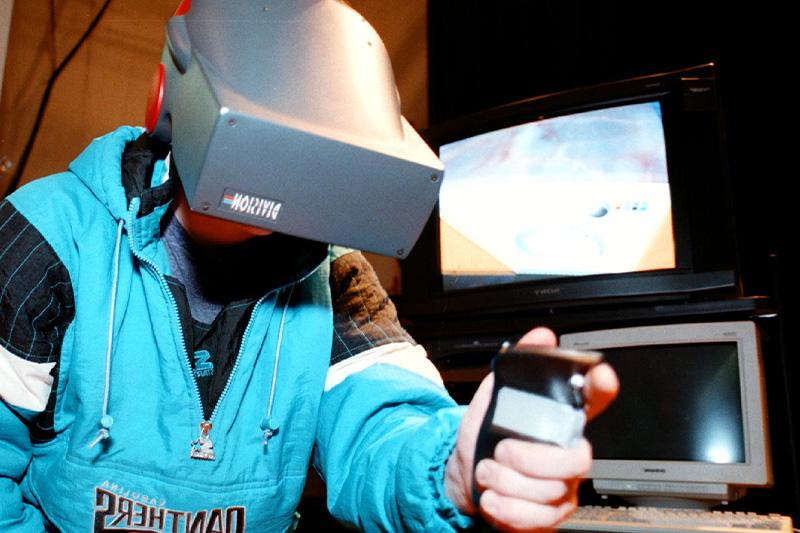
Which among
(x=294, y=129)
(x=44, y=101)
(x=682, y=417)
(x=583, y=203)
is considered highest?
(x=44, y=101)

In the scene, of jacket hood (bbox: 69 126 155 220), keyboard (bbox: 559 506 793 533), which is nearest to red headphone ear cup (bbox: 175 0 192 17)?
jacket hood (bbox: 69 126 155 220)

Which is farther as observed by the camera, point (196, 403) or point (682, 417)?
point (682, 417)

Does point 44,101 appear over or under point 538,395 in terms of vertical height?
over

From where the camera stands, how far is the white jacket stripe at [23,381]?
0.69 metres

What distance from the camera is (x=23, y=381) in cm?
70

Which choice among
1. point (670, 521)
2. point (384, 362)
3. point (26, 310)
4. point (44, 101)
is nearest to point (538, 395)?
point (384, 362)

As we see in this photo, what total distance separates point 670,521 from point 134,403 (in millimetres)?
741

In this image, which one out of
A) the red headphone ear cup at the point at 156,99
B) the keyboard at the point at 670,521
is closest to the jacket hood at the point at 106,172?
the red headphone ear cup at the point at 156,99

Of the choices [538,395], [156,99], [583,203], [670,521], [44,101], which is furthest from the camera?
[44,101]

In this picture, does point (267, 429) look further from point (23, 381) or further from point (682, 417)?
point (682, 417)

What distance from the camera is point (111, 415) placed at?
0.76 m

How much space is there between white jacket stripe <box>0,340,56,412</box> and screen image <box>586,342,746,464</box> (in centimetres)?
92

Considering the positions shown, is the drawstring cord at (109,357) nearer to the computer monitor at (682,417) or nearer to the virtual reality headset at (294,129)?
the virtual reality headset at (294,129)

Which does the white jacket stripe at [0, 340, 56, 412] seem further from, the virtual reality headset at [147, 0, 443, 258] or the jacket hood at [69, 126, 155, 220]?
the virtual reality headset at [147, 0, 443, 258]
